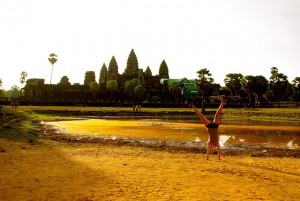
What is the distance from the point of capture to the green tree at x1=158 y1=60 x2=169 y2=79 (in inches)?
4321

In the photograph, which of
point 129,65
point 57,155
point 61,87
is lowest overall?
point 57,155

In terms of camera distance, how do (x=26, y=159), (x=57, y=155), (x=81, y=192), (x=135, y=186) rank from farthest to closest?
(x=57, y=155) < (x=26, y=159) < (x=135, y=186) < (x=81, y=192)

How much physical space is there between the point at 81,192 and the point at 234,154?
718 cm

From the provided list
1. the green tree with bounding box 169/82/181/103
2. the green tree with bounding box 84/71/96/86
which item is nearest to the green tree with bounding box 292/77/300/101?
the green tree with bounding box 169/82/181/103

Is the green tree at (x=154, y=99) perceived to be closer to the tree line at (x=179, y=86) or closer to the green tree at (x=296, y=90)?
the tree line at (x=179, y=86)

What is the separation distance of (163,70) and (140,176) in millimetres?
104707

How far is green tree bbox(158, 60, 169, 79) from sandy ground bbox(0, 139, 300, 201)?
100.0 metres

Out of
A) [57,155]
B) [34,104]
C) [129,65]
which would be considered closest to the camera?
[57,155]

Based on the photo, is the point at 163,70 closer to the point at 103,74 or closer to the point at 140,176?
the point at 103,74

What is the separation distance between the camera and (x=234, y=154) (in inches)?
434

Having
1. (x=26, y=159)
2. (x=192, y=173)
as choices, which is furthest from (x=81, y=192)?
(x=26, y=159)

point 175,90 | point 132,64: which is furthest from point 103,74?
point 175,90

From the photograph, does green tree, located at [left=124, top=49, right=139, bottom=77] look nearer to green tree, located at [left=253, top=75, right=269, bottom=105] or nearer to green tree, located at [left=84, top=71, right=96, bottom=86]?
green tree, located at [left=84, top=71, right=96, bottom=86]

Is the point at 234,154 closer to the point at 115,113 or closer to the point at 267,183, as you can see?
the point at 267,183
